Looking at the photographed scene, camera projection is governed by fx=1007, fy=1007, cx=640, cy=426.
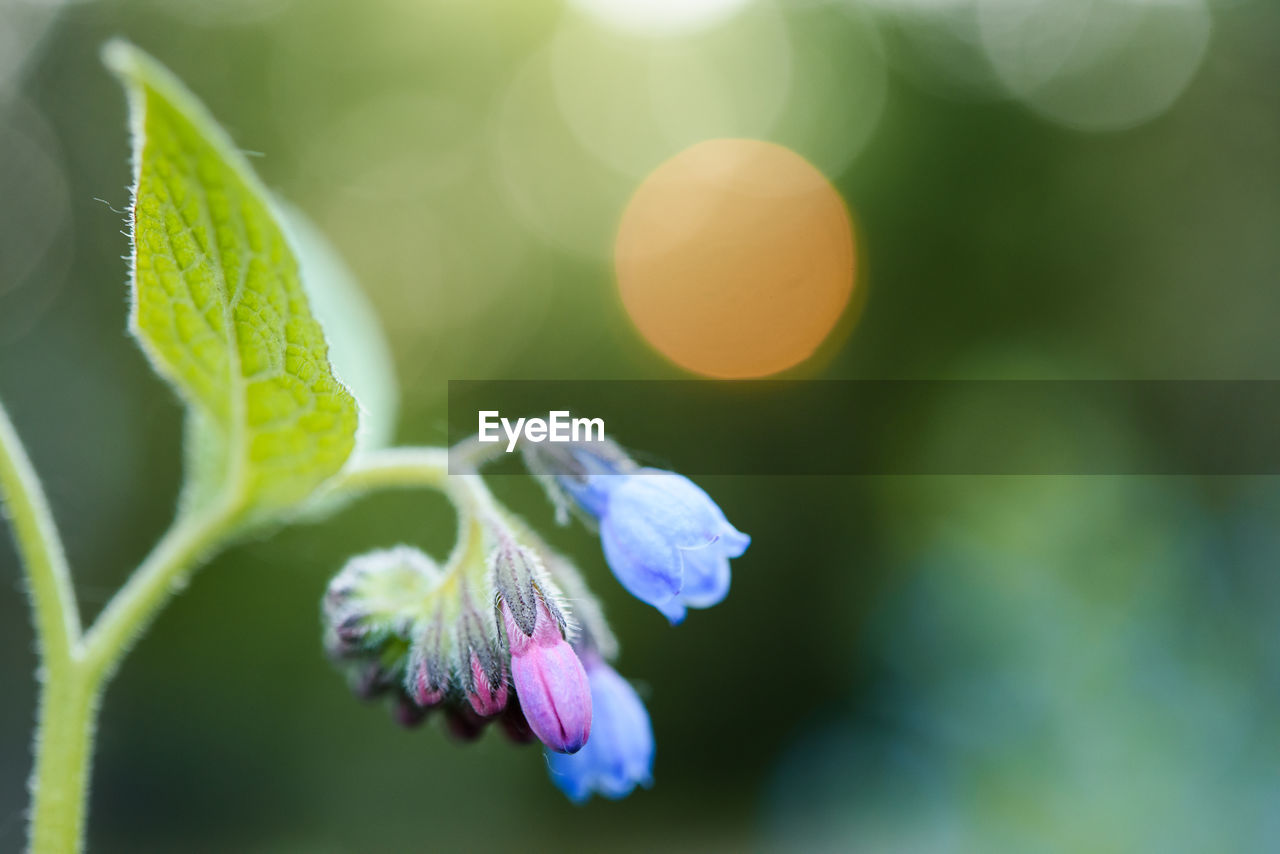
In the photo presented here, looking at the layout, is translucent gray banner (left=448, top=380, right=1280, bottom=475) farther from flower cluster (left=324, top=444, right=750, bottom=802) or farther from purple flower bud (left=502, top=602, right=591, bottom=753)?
purple flower bud (left=502, top=602, right=591, bottom=753)

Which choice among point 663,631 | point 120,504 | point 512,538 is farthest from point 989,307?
point 512,538

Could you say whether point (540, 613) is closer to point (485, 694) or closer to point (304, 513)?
point (485, 694)

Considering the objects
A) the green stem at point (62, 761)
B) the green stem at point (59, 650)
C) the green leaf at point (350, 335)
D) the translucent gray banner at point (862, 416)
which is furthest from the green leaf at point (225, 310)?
the translucent gray banner at point (862, 416)

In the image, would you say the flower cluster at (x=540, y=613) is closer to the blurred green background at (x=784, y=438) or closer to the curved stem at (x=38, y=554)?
the curved stem at (x=38, y=554)

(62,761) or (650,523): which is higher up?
(650,523)

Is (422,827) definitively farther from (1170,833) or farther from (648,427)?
(1170,833)

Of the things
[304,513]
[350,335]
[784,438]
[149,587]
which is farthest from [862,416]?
[149,587]
